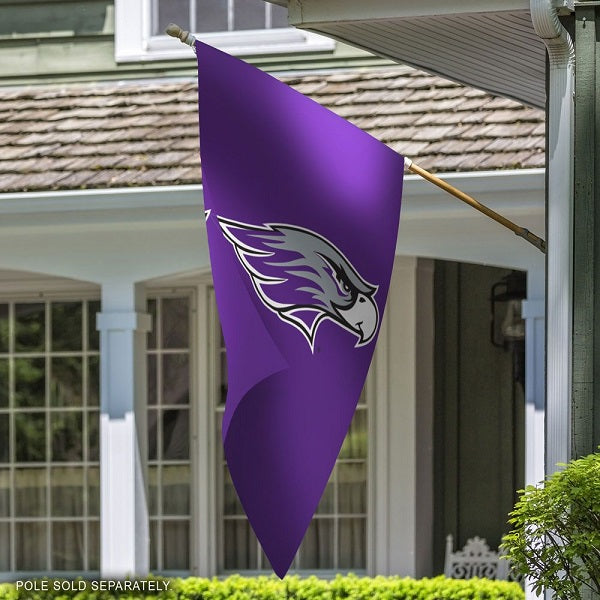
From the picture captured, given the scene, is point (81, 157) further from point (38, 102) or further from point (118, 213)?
point (38, 102)

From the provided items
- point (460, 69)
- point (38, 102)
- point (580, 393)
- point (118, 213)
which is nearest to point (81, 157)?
point (118, 213)

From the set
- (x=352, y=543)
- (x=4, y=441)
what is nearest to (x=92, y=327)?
(x=4, y=441)

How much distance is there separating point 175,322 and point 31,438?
1.42 metres

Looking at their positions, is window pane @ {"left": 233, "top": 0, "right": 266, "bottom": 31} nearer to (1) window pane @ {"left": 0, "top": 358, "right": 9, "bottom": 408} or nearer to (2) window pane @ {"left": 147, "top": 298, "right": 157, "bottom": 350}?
(2) window pane @ {"left": 147, "top": 298, "right": 157, "bottom": 350}

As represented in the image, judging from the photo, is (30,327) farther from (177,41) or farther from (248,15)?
(248,15)

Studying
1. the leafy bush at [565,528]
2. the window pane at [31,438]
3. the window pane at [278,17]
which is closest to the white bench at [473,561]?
the window pane at [31,438]

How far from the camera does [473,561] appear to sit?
10.2m

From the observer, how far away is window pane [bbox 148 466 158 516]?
10.5 m

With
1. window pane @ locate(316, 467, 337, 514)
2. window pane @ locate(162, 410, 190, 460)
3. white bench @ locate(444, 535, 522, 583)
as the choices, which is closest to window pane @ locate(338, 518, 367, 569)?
window pane @ locate(316, 467, 337, 514)

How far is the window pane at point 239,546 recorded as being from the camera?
10422 mm

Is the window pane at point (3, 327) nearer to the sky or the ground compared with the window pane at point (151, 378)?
nearer to the sky

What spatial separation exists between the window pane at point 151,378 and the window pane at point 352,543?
1668 mm

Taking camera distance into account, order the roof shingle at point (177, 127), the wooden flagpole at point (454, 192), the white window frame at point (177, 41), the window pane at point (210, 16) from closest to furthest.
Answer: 1. the wooden flagpole at point (454, 192)
2. the roof shingle at point (177, 127)
3. the white window frame at point (177, 41)
4. the window pane at point (210, 16)

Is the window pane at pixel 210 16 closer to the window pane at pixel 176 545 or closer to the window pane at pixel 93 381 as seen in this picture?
the window pane at pixel 93 381
